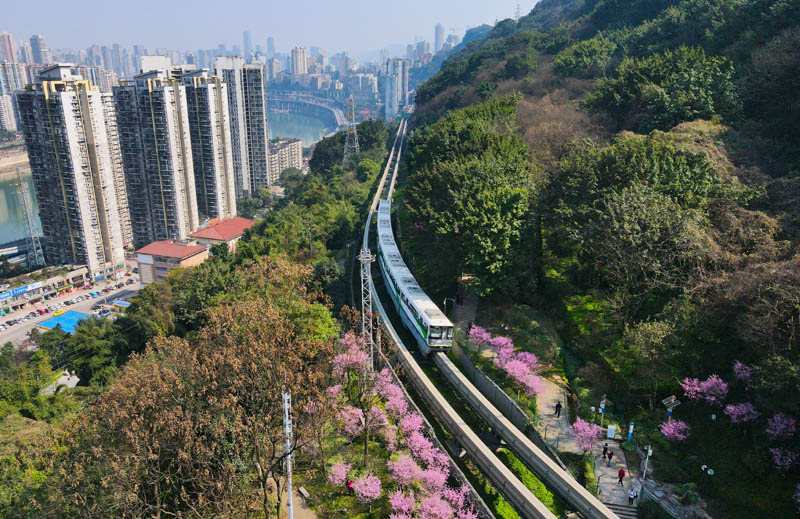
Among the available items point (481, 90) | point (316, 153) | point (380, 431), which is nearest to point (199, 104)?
point (316, 153)

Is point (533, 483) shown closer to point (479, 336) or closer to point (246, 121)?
point (479, 336)

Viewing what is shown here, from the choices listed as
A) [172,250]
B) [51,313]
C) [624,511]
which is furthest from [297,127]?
[624,511]

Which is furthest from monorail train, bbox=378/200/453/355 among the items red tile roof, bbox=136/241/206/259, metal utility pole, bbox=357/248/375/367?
red tile roof, bbox=136/241/206/259

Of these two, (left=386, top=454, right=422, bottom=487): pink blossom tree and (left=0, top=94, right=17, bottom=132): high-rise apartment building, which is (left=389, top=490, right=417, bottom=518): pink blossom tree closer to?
(left=386, top=454, right=422, bottom=487): pink blossom tree

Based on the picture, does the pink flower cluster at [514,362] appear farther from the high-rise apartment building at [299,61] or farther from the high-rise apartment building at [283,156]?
the high-rise apartment building at [299,61]

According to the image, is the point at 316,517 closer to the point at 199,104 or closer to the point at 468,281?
the point at 468,281

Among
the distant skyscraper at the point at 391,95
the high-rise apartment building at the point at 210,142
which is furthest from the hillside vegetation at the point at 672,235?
the distant skyscraper at the point at 391,95
